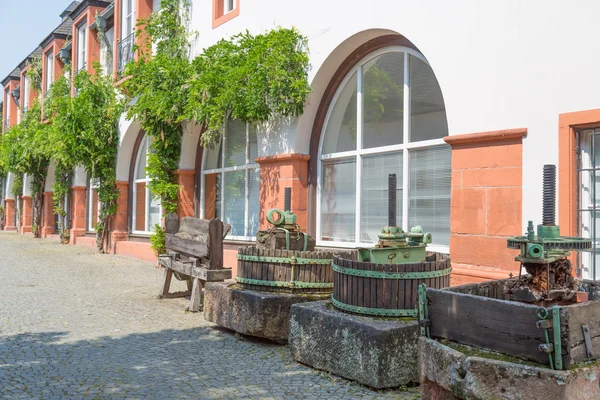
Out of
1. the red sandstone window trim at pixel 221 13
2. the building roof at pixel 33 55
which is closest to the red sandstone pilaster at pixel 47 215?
the building roof at pixel 33 55

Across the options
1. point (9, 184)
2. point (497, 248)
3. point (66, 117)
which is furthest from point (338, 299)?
point (9, 184)

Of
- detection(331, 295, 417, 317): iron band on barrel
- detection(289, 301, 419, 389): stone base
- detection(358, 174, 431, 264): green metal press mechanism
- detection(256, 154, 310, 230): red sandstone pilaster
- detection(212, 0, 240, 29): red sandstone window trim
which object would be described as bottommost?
detection(289, 301, 419, 389): stone base

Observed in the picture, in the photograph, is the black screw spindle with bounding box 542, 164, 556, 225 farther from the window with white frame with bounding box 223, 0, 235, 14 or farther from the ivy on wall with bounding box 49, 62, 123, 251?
the ivy on wall with bounding box 49, 62, 123, 251

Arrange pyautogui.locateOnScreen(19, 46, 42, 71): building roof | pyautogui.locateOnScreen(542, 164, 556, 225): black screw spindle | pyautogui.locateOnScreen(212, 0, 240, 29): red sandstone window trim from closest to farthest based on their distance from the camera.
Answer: pyautogui.locateOnScreen(542, 164, 556, 225): black screw spindle, pyautogui.locateOnScreen(212, 0, 240, 29): red sandstone window trim, pyautogui.locateOnScreen(19, 46, 42, 71): building roof

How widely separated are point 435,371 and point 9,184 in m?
34.7

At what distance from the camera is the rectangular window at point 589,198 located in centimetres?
543

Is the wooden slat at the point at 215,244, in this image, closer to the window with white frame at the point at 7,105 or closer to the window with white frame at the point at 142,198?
the window with white frame at the point at 142,198

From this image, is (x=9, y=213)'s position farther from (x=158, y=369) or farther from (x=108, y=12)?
(x=158, y=369)

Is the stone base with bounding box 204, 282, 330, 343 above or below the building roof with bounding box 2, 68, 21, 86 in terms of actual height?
below

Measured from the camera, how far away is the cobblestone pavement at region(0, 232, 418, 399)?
14.4 ft

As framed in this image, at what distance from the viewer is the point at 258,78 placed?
870cm

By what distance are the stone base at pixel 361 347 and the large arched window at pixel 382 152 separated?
2.84 metres

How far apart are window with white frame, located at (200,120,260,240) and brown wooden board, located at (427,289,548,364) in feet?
24.1

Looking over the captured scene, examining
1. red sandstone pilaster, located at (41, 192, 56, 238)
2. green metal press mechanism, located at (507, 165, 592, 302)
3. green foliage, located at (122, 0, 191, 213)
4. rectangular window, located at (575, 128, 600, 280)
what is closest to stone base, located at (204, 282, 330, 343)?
rectangular window, located at (575, 128, 600, 280)
